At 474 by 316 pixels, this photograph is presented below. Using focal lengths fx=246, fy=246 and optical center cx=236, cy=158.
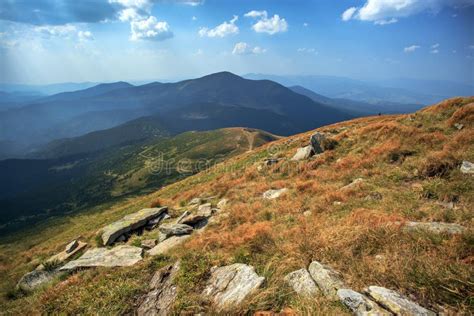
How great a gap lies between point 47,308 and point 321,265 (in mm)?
7637

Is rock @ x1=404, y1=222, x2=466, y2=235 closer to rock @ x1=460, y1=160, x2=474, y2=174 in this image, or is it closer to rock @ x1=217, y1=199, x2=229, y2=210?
rock @ x1=460, y1=160, x2=474, y2=174

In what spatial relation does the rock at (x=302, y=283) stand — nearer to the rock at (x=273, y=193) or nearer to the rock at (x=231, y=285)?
the rock at (x=231, y=285)

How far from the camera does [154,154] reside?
650ft

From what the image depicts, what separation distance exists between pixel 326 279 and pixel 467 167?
9.28 meters

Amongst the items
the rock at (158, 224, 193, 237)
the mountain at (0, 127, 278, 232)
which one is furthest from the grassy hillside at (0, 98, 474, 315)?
the mountain at (0, 127, 278, 232)

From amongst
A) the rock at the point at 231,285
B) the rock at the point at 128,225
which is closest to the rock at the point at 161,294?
the rock at the point at 231,285

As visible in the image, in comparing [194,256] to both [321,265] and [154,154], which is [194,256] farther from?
[154,154]

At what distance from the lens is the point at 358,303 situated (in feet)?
14.1

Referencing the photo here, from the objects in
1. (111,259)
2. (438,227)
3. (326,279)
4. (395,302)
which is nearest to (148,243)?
(111,259)

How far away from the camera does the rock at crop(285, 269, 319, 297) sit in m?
5.01

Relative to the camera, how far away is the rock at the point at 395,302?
402cm

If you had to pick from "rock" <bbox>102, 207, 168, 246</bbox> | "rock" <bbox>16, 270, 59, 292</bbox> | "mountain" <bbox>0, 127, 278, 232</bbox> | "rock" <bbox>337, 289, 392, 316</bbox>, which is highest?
"rock" <bbox>337, 289, 392, 316</bbox>

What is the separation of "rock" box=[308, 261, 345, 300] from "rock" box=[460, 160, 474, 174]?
27.9 feet

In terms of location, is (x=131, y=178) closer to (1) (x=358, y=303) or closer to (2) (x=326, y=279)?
(2) (x=326, y=279)
